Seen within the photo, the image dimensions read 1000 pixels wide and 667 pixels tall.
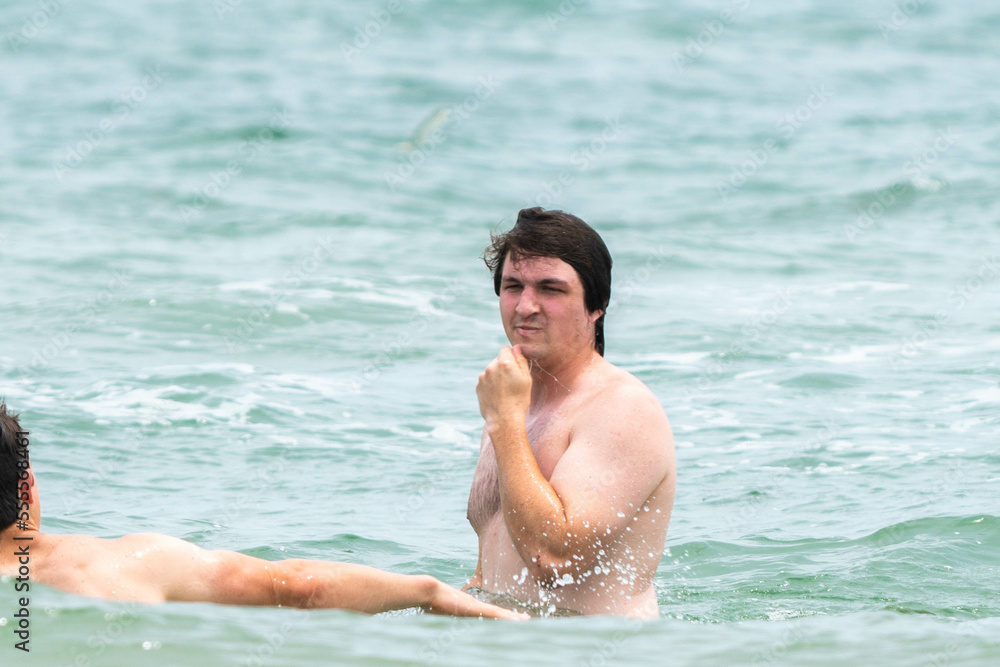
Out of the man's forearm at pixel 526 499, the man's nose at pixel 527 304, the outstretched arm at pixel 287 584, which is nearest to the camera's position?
the outstretched arm at pixel 287 584

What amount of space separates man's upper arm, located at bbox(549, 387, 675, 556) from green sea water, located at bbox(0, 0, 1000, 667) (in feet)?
1.36

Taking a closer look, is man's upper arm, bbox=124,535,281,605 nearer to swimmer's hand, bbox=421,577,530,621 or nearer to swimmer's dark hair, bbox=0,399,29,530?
swimmer's dark hair, bbox=0,399,29,530

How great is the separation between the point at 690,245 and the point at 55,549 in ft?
44.3

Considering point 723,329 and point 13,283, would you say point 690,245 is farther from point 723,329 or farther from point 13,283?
point 13,283

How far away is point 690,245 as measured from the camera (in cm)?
1658

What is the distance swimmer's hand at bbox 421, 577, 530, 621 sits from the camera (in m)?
3.80

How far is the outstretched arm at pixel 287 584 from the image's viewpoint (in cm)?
375

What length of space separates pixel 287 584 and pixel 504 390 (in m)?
1.00

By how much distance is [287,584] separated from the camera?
12.7 ft

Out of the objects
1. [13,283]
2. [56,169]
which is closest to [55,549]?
[13,283]

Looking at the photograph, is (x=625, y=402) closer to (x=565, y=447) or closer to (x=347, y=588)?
(x=565, y=447)

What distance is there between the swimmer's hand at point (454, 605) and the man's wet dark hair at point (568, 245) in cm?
128

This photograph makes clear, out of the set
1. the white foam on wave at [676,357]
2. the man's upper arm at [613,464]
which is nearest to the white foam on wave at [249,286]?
the white foam on wave at [676,357]

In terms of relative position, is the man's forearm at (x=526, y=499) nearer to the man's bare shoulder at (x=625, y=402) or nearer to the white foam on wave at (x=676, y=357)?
the man's bare shoulder at (x=625, y=402)
